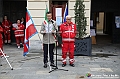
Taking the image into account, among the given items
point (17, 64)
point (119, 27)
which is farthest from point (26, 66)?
point (119, 27)

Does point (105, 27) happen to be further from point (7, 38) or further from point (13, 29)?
point (13, 29)

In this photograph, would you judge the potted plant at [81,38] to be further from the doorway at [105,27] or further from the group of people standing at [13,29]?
the doorway at [105,27]

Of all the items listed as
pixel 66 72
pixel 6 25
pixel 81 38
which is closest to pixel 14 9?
pixel 6 25

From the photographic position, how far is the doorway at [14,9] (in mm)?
15742

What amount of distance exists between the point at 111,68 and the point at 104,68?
0.83 feet

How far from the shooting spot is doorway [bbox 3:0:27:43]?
15742 mm

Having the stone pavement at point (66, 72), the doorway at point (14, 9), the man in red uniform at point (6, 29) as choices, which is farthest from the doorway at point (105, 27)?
the stone pavement at point (66, 72)

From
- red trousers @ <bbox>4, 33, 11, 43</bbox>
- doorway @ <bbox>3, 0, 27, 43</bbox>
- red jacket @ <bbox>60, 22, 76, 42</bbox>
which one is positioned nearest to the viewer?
red jacket @ <bbox>60, 22, 76, 42</bbox>

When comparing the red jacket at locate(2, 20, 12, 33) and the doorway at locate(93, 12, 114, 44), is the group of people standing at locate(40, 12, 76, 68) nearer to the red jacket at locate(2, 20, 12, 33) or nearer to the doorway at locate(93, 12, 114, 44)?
the red jacket at locate(2, 20, 12, 33)

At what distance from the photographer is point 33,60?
9.67 meters

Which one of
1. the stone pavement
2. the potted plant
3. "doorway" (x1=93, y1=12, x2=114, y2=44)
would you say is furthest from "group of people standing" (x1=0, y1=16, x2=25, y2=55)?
"doorway" (x1=93, y1=12, x2=114, y2=44)

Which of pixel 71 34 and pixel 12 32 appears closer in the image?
pixel 71 34

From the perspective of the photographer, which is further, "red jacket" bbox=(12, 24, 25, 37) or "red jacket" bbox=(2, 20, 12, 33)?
"red jacket" bbox=(2, 20, 12, 33)

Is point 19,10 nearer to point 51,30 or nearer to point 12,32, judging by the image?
point 12,32
